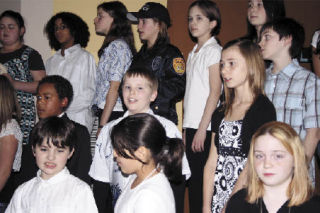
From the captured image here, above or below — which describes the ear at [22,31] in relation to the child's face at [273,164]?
above

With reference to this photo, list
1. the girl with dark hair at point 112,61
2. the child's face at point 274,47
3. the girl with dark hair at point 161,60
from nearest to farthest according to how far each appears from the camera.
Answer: the child's face at point 274,47 < the girl with dark hair at point 161,60 < the girl with dark hair at point 112,61

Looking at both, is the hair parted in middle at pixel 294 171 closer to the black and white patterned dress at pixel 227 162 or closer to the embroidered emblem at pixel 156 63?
the black and white patterned dress at pixel 227 162

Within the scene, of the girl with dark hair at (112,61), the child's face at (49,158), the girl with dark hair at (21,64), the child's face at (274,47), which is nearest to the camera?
the child's face at (49,158)

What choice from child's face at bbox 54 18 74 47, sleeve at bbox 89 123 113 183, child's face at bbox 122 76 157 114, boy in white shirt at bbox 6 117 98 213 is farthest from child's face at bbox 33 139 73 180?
child's face at bbox 54 18 74 47

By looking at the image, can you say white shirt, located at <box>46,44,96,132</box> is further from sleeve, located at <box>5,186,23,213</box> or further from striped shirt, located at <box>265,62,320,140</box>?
striped shirt, located at <box>265,62,320,140</box>

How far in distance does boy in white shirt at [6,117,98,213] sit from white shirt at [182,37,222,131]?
975 millimetres

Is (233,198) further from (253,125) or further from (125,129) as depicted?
(125,129)

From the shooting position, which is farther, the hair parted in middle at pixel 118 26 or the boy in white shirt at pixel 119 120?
the hair parted in middle at pixel 118 26

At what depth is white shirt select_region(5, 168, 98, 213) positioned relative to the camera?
8.46 feet

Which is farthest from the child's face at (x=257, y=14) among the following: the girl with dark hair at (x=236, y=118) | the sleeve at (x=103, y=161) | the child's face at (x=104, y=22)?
the sleeve at (x=103, y=161)

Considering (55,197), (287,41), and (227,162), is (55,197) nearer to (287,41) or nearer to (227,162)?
(227,162)

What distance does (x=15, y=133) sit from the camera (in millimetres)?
3299

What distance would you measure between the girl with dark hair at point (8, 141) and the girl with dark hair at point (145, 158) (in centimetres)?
119

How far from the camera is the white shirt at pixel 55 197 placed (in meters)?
2.58
